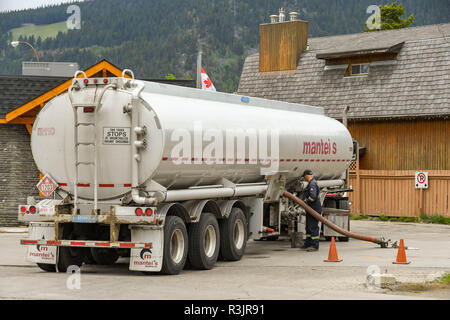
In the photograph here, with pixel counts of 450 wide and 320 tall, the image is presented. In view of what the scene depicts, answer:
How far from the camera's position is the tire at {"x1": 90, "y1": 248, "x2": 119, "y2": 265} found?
17.3 m

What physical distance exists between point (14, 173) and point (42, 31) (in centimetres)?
15701

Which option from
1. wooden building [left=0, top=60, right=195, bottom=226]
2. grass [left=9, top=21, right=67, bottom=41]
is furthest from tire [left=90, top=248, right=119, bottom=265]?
grass [left=9, top=21, right=67, bottom=41]

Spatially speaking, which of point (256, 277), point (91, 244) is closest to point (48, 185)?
point (91, 244)

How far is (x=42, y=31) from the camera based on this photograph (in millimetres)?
178750

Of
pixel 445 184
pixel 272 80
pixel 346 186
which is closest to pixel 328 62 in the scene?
pixel 272 80

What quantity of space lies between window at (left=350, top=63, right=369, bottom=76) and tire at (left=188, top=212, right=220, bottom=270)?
20.5 m

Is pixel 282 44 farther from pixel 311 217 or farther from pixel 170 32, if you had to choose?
pixel 170 32

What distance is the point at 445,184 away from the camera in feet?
105

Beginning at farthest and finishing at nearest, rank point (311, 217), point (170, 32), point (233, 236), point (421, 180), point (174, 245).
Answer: point (170, 32) < point (421, 180) < point (311, 217) < point (233, 236) < point (174, 245)

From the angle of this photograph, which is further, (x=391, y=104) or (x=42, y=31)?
(x=42, y=31)

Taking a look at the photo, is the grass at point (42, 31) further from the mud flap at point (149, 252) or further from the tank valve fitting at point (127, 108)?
the mud flap at point (149, 252)

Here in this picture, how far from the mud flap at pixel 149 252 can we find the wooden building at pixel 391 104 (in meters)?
19.3

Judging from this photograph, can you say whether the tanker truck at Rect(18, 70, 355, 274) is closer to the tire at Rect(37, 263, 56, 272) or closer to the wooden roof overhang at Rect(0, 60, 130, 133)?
the tire at Rect(37, 263, 56, 272)
